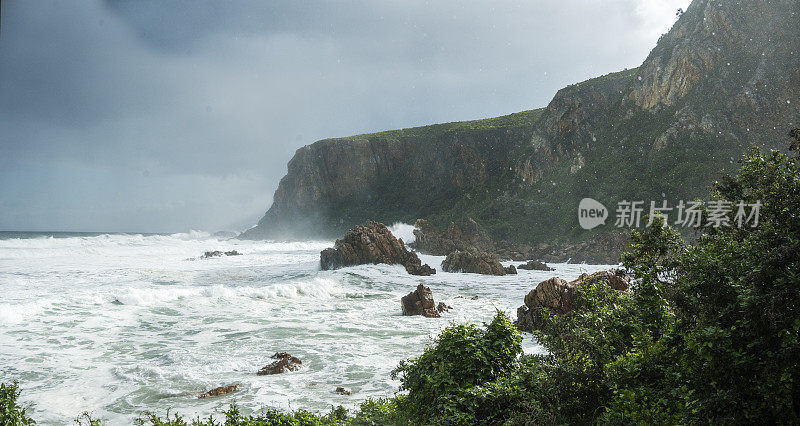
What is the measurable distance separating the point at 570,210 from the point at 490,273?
39320 mm

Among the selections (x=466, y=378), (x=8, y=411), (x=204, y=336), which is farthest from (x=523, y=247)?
(x=8, y=411)

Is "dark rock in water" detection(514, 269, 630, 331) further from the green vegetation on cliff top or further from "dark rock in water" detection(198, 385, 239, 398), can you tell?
the green vegetation on cliff top

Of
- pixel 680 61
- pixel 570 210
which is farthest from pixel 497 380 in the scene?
pixel 680 61

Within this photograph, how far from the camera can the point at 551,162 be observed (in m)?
83.6

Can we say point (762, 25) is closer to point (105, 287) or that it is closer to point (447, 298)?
point (447, 298)

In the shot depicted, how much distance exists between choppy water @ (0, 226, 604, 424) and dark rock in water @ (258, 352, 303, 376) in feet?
1.01

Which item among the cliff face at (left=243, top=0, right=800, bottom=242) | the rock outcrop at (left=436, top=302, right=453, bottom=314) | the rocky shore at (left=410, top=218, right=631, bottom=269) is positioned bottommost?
the rock outcrop at (left=436, top=302, right=453, bottom=314)

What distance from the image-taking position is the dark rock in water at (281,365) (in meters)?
11.9

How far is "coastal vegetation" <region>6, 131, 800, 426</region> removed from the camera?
152 inches

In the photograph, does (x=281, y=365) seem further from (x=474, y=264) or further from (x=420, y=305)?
(x=474, y=264)

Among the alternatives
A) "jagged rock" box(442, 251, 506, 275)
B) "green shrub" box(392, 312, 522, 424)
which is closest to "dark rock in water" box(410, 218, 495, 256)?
"jagged rock" box(442, 251, 506, 275)

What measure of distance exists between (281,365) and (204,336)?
6.00 m

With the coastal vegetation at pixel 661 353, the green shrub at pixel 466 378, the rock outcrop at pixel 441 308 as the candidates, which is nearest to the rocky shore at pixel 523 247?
the rock outcrop at pixel 441 308

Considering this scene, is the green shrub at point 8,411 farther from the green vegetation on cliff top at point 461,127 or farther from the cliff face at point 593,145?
the green vegetation on cliff top at point 461,127
